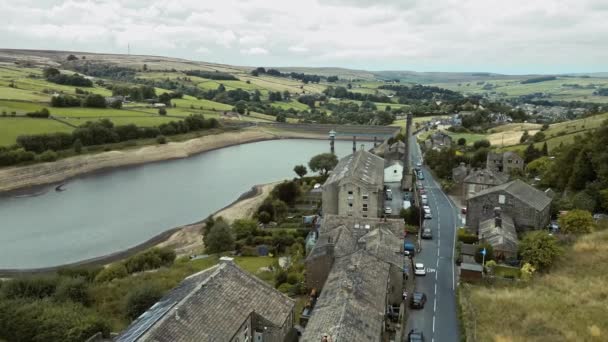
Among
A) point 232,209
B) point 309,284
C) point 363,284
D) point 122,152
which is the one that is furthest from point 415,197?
point 122,152

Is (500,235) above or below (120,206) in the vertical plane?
above

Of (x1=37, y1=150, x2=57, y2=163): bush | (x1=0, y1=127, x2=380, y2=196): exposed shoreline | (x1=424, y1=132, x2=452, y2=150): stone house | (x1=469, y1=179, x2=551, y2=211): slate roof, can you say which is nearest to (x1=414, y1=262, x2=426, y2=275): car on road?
(x1=469, y1=179, x2=551, y2=211): slate roof

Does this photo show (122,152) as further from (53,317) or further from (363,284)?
(363,284)

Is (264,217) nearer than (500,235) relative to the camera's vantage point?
No

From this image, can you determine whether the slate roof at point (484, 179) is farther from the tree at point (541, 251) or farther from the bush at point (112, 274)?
the bush at point (112, 274)

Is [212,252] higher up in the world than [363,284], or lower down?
lower down

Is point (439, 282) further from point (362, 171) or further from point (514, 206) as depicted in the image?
point (362, 171)

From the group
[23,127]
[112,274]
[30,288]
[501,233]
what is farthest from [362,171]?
[23,127]
